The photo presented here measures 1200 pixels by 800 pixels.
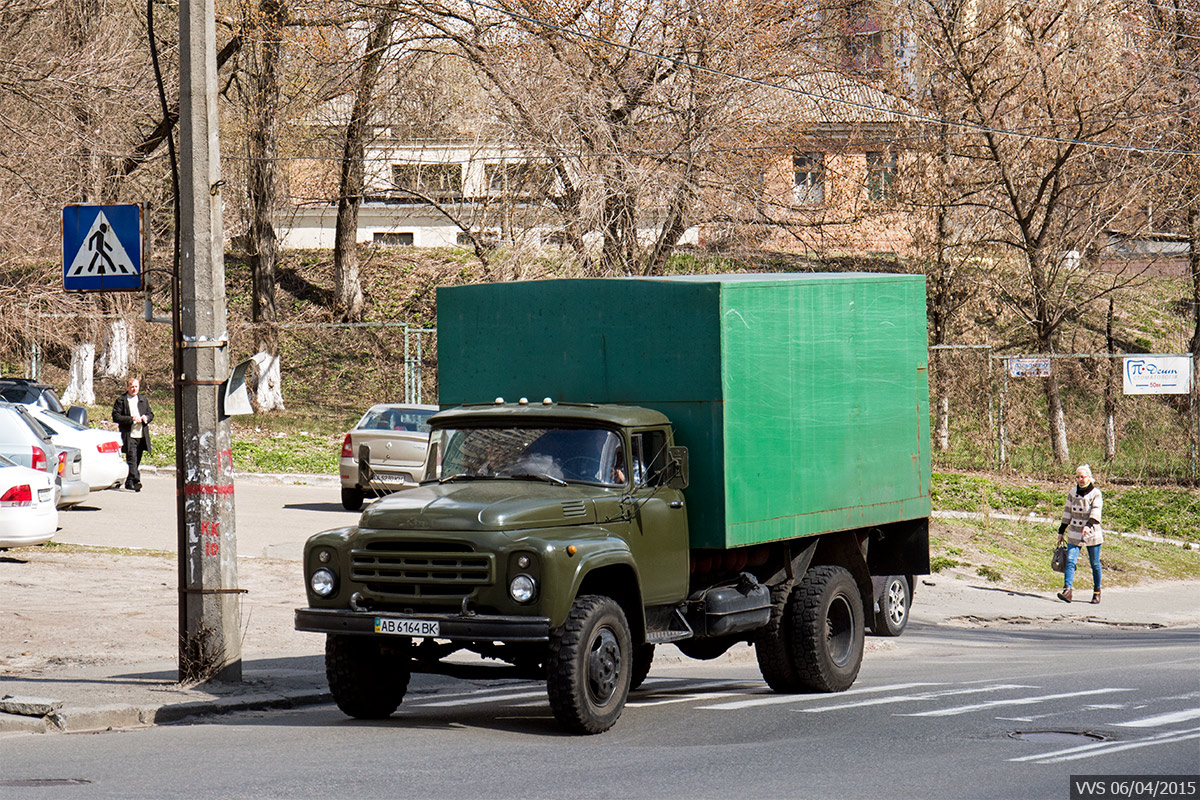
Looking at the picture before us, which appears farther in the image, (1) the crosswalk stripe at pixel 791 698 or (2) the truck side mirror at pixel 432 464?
(1) the crosswalk stripe at pixel 791 698

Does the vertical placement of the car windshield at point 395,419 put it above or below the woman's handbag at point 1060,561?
above

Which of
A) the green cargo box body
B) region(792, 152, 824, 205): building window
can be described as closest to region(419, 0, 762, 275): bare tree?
region(792, 152, 824, 205): building window

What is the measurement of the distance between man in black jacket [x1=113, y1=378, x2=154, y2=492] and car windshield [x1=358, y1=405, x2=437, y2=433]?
4121 mm

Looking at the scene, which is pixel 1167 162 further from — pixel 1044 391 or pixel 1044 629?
pixel 1044 629

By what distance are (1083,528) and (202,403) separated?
1379 centimetres

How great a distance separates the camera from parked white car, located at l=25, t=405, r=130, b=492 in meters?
23.0

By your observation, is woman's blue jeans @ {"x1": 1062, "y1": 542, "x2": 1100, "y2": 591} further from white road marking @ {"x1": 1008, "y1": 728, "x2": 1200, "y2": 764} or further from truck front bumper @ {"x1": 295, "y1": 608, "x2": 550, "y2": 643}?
truck front bumper @ {"x1": 295, "y1": 608, "x2": 550, "y2": 643}

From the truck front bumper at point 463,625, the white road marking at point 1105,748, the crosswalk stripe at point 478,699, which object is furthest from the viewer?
the crosswalk stripe at point 478,699

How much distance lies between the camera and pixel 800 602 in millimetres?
11648

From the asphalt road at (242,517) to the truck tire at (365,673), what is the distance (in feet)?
28.6

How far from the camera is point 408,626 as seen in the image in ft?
30.1

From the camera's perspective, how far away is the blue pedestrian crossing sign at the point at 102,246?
36.9 ft

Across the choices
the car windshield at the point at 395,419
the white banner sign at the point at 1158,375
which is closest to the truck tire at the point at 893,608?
the car windshield at the point at 395,419

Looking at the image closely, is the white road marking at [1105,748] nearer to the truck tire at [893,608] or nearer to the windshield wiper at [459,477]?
the windshield wiper at [459,477]
